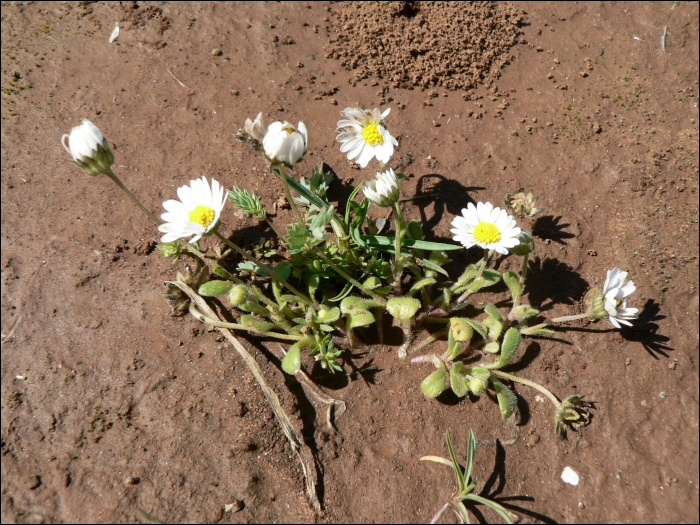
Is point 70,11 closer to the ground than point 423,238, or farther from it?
farther from it

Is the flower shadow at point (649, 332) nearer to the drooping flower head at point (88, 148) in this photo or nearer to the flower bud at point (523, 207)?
the flower bud at point (523, 207)

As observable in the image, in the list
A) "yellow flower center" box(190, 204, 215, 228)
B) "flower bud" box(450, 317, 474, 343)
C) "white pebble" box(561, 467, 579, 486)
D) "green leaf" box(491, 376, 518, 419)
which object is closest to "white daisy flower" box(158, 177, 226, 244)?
"yellow flower center" box(190, 204, 215, 228)

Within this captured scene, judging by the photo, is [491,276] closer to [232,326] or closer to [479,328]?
[479,328]

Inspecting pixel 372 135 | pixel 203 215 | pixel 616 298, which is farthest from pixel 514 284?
pixel 203 215

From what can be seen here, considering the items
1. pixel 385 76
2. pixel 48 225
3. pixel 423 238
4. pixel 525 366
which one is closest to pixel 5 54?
pixel 48 225

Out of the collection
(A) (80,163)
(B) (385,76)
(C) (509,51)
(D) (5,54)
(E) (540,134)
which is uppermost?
(D) (5,54)

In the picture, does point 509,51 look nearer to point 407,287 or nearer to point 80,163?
point 407,287
